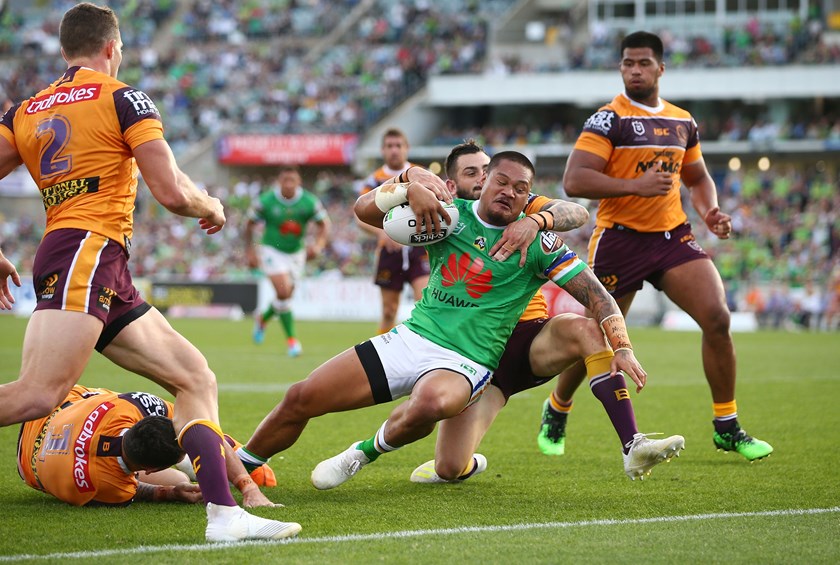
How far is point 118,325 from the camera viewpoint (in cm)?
552

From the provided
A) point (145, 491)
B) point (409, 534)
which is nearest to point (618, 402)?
A: point (409, 534)

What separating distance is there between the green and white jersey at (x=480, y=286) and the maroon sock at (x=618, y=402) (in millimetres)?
583

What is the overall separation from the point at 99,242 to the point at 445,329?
6.20 ft

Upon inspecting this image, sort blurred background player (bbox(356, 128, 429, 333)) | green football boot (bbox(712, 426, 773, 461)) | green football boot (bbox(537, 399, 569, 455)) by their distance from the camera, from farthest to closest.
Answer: blurred background player (bbox(356, 128, 429, 333)), green football boot (bbox(537, 399, 569, 455)), green football boot (bbox(712, 426, 773, 461))

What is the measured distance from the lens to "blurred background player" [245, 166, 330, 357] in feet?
55.0

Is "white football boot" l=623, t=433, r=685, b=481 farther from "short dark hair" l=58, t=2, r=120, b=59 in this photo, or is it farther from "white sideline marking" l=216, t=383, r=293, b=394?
"white sideline marking" l=216, t=383, r=293, b=394

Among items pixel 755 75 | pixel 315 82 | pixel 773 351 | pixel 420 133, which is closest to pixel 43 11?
pixel 315 82

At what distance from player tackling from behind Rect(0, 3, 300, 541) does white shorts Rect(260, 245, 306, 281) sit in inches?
462

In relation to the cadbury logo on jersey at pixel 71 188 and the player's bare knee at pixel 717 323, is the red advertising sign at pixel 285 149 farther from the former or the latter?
the cadbury logo on jersey at pixel 71 188

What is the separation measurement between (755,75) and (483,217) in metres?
38.0

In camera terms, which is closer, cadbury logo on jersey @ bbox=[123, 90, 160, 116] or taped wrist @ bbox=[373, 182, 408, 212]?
cadbury logo on jersey @ bbox=[123, 90, 160, 116]

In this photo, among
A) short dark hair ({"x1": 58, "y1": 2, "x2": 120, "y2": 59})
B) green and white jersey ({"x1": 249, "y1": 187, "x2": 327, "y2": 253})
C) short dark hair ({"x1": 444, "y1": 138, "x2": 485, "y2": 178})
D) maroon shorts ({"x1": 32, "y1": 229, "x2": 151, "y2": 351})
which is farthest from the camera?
green and white jersey ({"x1": 249, "y1": 187, "x2": 327, "y2": 253})

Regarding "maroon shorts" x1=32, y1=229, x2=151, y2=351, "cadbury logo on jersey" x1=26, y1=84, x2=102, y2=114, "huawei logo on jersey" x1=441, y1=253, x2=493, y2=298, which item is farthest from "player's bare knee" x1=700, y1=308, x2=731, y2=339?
"cadbury logo on jersey" x1=26, y1=84, x2=102, y2=114

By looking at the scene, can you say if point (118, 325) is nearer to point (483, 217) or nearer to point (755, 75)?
point (483, 217)
